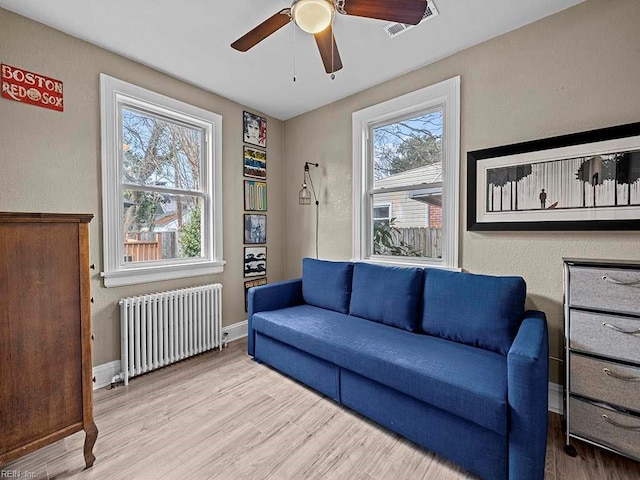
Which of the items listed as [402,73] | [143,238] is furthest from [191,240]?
[402,73]

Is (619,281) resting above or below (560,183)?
below

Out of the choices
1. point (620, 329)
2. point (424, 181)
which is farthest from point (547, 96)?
point (620, 329)

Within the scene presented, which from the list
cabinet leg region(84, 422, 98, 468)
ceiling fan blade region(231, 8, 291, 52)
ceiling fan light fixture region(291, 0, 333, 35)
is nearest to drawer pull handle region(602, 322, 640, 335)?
ceiling fan light fixture region(291, 0, 333, 35)

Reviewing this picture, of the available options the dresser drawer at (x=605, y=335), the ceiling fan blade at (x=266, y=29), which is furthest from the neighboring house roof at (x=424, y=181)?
the ceiling fan blade at (x=266, y=29)

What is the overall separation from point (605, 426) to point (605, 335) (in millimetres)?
471

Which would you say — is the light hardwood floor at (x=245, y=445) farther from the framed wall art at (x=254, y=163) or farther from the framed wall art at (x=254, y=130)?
the framed wall art at (x=254, y=130)

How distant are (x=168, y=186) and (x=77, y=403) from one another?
186cm

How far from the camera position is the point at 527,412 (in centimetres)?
128

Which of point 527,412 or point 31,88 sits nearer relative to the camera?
point 527,412

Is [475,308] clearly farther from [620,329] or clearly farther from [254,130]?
[254,130]

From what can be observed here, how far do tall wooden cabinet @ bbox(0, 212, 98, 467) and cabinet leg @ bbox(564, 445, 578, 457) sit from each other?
2.54m

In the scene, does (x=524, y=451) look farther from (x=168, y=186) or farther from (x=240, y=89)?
(x=240, y=89)

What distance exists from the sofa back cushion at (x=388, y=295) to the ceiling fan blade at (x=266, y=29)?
73.1 inches

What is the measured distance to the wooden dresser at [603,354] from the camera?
4.81 ft
